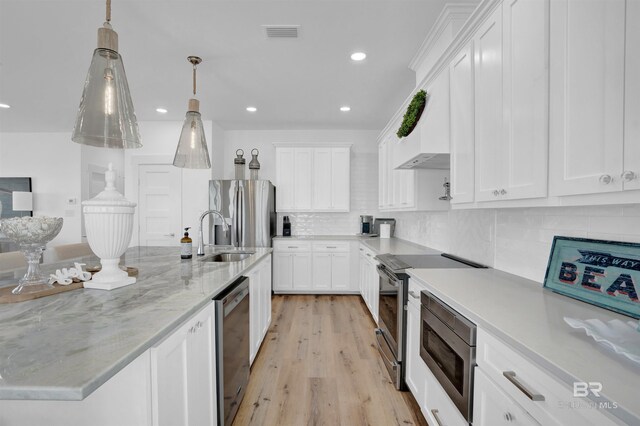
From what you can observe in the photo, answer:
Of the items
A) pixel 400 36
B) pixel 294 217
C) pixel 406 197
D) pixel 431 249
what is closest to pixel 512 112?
pixel 400 36

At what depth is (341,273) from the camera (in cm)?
437

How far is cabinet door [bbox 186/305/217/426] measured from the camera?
3.86 ft

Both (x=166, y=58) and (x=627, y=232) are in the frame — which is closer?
(x=627, y=232)

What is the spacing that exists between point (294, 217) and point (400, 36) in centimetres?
330

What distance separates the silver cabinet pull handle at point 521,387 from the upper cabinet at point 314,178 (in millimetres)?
3768

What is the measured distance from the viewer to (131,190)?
4613 mm

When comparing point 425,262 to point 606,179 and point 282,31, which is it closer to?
point 606,179

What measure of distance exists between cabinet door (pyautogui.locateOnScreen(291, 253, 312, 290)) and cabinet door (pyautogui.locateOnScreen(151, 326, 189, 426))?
3.25 m

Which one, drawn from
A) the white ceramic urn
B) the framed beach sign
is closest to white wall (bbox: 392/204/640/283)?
the framed beach sign

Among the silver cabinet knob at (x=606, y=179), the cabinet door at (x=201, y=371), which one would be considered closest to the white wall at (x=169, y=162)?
the cabinet door at (x=201, y=371)

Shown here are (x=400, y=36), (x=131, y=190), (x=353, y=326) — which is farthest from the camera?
(x=131, y=190)

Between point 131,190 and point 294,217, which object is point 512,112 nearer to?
point 294,217

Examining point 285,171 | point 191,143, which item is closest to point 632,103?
point 191,143

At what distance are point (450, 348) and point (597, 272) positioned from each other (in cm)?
71
